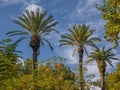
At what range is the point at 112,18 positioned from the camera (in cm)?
2334

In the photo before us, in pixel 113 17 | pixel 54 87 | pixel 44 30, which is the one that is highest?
pixel 44 30

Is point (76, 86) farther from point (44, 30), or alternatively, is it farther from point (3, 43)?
point (3, 43)

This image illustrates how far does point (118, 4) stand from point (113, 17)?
83 cm

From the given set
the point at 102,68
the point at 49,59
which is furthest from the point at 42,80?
the point at 102,68

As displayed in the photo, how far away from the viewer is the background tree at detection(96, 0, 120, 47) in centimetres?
2295

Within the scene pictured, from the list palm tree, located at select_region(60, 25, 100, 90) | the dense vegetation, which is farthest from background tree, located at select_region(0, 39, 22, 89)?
palm tree, located at select_region(60, 25, 100, 90)

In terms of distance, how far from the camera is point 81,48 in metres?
61.7

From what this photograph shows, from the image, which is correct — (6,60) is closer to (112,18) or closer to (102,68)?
(112,18)

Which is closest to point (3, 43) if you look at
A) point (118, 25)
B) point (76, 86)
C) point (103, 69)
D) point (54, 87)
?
point (118, 25)

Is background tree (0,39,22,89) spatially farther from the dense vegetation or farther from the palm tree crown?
the palm tree crown

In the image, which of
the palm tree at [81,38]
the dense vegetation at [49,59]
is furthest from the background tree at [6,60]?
the palm tree at [81,38]

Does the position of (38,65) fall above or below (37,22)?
below

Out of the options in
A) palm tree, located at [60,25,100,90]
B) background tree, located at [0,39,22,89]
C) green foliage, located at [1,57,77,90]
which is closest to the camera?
background tree, located at [0,39,22,89]

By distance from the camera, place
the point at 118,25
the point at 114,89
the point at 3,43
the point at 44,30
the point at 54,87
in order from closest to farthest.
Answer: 1. the point at 3,43
2. the point at 118,25
3. the point at 54,87
4. the point at 44,30
5. the point at 114,89
